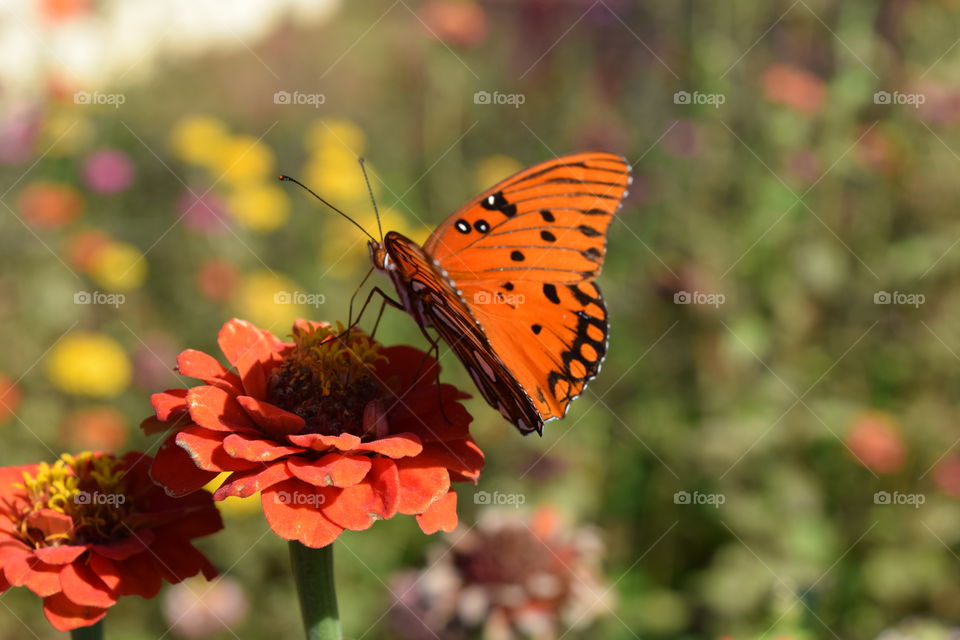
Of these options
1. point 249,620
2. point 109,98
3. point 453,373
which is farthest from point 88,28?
point 249,620

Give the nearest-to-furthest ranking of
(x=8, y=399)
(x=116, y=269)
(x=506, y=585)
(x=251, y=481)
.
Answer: (x=251, y=481), (x=506, y=585), (x=8, y=399), (x=116, y=269)

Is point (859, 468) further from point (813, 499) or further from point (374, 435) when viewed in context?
point (374, 435)

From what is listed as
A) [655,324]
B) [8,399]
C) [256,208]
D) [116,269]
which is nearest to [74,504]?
[8,399]

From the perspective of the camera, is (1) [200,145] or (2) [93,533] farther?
(1) [200,145]

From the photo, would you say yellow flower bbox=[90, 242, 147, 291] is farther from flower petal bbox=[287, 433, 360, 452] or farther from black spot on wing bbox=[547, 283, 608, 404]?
flower petal bbox=[287, 433, 360, 452]

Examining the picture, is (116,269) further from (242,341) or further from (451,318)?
(451,318)

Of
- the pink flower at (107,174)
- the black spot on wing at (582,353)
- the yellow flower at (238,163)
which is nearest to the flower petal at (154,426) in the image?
the black spot on wing at (582,353)

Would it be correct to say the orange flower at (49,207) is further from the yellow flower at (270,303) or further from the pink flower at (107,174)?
the yellow flower at (270,303)

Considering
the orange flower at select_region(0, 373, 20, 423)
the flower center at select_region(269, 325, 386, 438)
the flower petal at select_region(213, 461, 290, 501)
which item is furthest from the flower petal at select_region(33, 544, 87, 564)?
the orange flower at select_region(0, 373, 20, 423)
